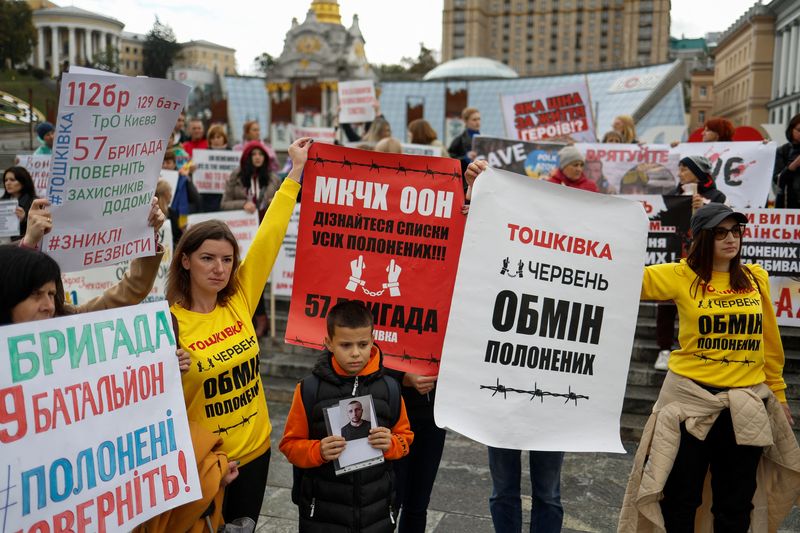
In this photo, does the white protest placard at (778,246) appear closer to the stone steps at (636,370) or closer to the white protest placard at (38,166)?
the stone steps at (636,370)

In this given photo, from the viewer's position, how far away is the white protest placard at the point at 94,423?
210 centimetres

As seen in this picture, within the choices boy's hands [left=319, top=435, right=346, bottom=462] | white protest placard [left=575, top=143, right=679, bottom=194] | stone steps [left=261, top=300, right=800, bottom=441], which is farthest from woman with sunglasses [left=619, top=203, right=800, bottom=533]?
white protest placard [left=575, top=143, right=679, bottom=194]

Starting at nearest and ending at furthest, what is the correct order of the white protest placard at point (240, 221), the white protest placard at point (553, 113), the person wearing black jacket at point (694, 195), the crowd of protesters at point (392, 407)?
1. the crowd of protesters at point (392, 407)
2. the person wearing black jacket at point (694, 195)
3. the white protest placard at point (240, 221)
4. the white protest placard at point (553, 113)

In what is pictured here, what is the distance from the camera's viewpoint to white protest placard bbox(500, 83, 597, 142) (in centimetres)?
929

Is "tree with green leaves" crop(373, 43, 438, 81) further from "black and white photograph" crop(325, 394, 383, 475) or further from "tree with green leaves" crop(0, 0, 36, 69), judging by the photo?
"black and white photograph" crop(325, 394, 383, 475)

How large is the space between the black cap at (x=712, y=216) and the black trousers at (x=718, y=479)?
0.92 metres

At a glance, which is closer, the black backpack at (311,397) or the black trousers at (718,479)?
the black backpack at (311,397)

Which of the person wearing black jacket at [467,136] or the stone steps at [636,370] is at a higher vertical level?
the person wearing black jacket at [467,136]

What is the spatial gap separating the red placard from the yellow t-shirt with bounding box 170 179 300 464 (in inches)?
18.3

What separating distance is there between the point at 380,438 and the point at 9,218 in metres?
4.94

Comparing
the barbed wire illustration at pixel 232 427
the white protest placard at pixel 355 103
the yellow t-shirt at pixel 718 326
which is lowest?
the barbed wire illustration at pixel 232 427

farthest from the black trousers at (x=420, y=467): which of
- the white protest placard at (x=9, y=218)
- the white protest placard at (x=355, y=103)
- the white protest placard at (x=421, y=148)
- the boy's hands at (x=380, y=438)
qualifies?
the white protest placard at (x=355, y=103)

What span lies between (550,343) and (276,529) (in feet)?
7.15

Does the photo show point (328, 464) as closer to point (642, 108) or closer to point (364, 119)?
point (364, 119)
